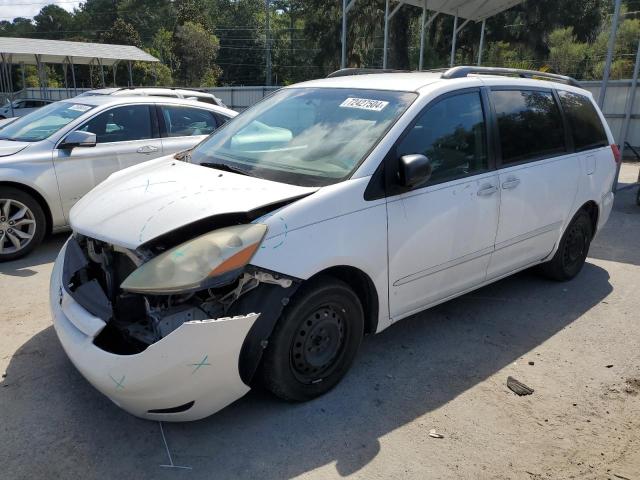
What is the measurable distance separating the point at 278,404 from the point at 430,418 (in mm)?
881

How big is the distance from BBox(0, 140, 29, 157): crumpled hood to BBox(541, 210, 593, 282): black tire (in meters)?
5.50

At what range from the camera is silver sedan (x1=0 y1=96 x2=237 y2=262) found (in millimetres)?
5598

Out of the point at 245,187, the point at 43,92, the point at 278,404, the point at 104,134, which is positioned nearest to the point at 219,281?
the point at 245,187

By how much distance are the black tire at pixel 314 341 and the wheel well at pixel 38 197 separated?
4.09m

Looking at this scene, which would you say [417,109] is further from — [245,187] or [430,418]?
[430,418]

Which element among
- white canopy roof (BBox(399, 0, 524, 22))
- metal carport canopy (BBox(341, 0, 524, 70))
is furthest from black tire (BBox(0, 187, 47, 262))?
white canopy roof (BBox(399, 0, 524, 22))

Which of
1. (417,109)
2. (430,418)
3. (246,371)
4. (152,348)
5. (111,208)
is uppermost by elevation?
(417,109)

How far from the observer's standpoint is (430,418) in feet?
10.1

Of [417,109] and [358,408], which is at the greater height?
[417,109]

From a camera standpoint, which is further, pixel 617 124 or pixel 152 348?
pixel 617 124

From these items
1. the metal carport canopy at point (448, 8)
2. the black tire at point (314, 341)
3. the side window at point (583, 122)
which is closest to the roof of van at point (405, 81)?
the side window at point (583, 122)

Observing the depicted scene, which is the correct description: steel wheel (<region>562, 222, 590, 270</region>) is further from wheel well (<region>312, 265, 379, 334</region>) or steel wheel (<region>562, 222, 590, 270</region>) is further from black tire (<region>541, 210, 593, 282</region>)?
wheel well (<region>312, 265, 379, 334</region>)

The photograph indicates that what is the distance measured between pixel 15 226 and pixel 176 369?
405 cm

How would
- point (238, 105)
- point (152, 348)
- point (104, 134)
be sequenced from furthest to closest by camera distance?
point (238, 105)
point (104, 134)
point (152, 348)
